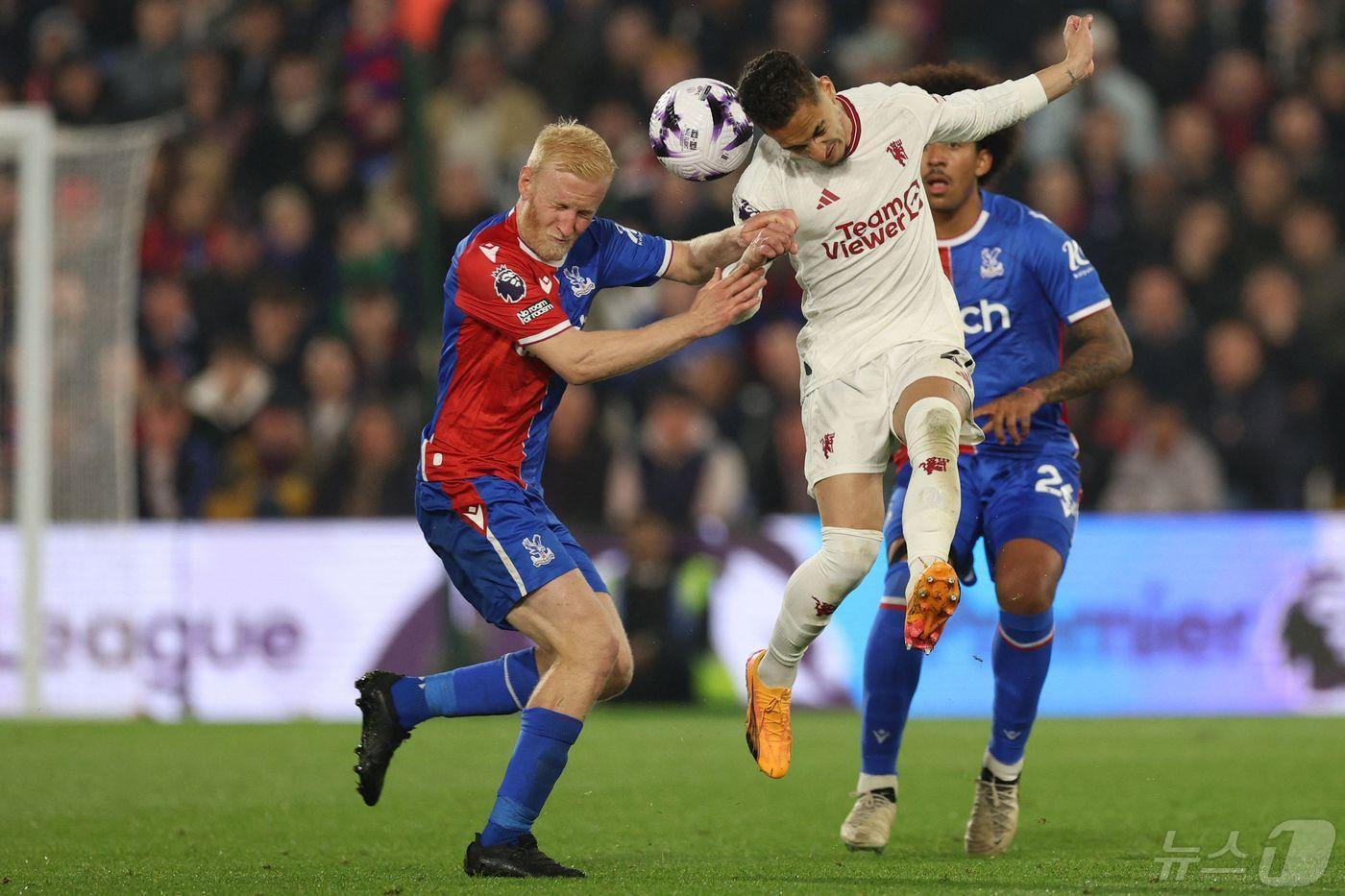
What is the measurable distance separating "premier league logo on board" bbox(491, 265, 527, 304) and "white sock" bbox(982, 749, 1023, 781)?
7.61 feet

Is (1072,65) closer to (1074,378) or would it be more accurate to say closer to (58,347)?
(1074,378)

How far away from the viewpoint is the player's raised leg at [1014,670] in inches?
249

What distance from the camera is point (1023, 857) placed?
604 cm

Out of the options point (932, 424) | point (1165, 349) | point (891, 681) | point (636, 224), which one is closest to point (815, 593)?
point (932, 424)

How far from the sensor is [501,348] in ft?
19.4

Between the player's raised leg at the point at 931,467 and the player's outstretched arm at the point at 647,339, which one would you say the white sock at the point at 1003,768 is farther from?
the player's outstretched arm at the point at 647,339

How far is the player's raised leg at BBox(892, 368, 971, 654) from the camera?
5559mm

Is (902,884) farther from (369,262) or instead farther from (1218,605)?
(369,262)

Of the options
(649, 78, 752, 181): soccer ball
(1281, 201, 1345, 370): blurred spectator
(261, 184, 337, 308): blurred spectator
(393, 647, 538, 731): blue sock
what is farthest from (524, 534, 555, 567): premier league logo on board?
(261, 184, 337, 308): blurred spectator

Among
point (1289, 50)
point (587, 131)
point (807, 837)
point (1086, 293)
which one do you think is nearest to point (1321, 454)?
point (1289, 50)

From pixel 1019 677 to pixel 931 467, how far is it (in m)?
1.25

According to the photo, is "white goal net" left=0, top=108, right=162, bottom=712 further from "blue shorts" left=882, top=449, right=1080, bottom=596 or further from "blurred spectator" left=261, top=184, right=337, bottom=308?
"blue shorts" left=882, top=449, right=1080, bottom=596

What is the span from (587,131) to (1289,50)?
9.96 m

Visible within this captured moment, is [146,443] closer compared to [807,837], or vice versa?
[807,837]
